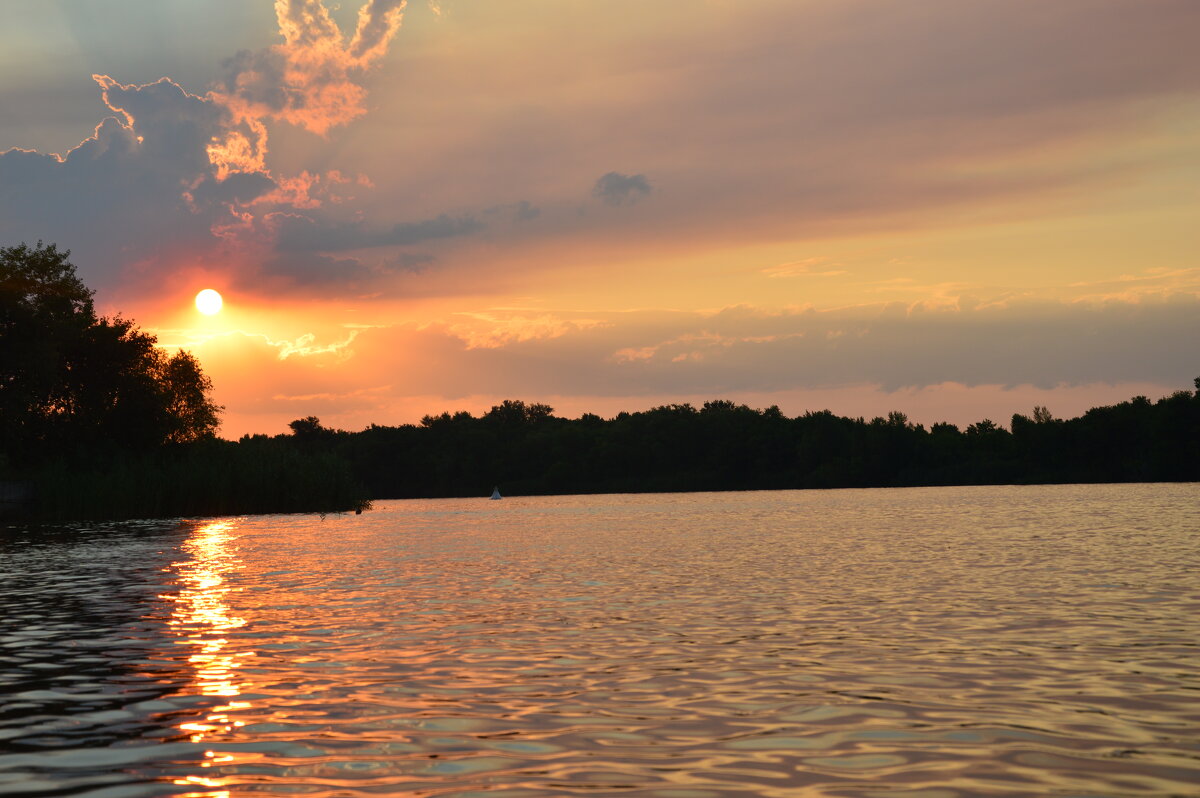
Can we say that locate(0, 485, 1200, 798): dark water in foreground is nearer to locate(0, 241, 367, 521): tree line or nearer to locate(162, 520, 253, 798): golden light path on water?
locate(162, 520, 253, 798): golden light path on water

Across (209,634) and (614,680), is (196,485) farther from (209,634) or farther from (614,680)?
(614,680)

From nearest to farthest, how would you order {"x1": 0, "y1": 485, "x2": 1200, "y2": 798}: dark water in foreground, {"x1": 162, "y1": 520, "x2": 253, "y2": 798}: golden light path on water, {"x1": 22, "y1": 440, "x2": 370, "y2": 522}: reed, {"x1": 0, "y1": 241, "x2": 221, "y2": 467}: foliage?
{"x1": 0, "y1": 485, "x2": 1200, "y2": 798}: dark water in foreground < {"x1": 162, "y1": 520, "x2": 253, "y2": 798}: golden light path on water < {"x1": 22, "y1": 440, "x2": 370, "y2": 522}: reed < {"x1": 0, "y1": 241, "x2": 221, "y2": 467}: foliage

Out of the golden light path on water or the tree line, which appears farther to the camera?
the tree line

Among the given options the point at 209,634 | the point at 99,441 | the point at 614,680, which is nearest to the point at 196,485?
the point at 99,441

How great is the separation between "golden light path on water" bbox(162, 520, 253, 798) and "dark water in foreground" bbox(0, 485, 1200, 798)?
11 cm

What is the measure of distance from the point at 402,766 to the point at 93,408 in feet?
330

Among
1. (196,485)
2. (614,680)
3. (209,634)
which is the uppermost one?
(196,485)

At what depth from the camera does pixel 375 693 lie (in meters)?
16.1

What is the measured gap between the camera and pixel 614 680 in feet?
55.2

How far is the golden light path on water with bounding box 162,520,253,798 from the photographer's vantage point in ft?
45.6

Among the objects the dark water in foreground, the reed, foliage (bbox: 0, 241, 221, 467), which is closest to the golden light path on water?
the dark water in foreground

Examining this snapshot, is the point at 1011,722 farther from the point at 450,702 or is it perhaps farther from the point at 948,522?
the point at 948,522

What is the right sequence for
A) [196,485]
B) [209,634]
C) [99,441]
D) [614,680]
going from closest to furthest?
[614,680] < [209,634] < [196,485] < [99,441]

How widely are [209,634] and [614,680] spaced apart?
10.3 m
